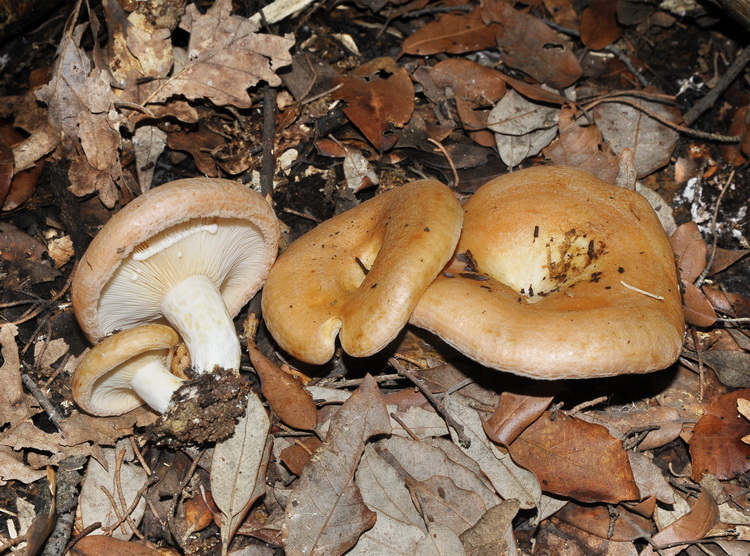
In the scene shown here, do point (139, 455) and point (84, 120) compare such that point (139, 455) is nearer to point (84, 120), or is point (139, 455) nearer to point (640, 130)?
point (84, 120)

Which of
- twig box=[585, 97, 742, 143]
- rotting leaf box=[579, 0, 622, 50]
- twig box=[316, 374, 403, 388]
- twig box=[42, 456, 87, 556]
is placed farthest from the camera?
rotting leaf box=[579, 0, 622, 50]

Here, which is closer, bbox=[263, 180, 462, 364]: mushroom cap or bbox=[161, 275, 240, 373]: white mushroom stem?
bbox=[263, 180, 462, 364]: mushroom cap

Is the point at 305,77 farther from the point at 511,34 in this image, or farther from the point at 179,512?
the point at 179,512

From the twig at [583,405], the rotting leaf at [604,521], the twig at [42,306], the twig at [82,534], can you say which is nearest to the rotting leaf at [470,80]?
the twig at [583,405]

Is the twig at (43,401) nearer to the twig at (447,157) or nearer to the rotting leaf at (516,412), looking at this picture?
the rotting leaf at (516,412)

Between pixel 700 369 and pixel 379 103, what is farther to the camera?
pixel 379 103

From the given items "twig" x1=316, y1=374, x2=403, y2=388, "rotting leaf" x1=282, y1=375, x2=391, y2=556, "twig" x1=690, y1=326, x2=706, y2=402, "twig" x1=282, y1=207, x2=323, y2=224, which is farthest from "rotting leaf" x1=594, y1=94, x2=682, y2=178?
"rotting leaf" x1=282, y1=375, x2=391, y2=556

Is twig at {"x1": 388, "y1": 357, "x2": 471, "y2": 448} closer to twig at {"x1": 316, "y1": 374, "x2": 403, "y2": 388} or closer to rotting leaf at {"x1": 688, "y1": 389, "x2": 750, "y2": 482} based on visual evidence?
twig at {"x1": 316, "y1": 374, "x2": 403, "y2": 388}

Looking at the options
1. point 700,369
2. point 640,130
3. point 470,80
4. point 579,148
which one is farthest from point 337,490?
point 640,130
